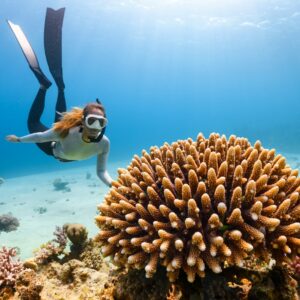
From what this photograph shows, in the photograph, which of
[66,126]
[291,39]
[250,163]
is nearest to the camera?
[250,163]

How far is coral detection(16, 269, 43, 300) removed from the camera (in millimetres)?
3713

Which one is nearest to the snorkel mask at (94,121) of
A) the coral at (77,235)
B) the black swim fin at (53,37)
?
the coral at (77,235)

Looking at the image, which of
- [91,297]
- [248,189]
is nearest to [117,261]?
[91,297]

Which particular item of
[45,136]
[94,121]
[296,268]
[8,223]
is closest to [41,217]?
[8,223]

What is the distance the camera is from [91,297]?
3.59 meters

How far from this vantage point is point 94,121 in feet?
19.3

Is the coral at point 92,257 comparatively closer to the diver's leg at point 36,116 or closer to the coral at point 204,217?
the coral at point 204,217

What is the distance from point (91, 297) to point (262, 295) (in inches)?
81.3

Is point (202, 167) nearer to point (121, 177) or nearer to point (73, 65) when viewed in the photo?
point (121, 177)

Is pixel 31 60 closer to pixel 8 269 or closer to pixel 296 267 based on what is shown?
pixel 8 269

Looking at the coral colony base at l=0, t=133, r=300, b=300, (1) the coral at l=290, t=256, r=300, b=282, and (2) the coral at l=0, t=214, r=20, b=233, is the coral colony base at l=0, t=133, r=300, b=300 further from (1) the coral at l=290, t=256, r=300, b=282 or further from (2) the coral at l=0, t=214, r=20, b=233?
(2) the coral at l=0, t=214, r=20, b=233

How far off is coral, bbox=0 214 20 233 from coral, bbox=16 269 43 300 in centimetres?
1099

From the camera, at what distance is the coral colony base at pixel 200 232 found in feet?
9.48

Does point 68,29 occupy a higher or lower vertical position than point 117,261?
higher
